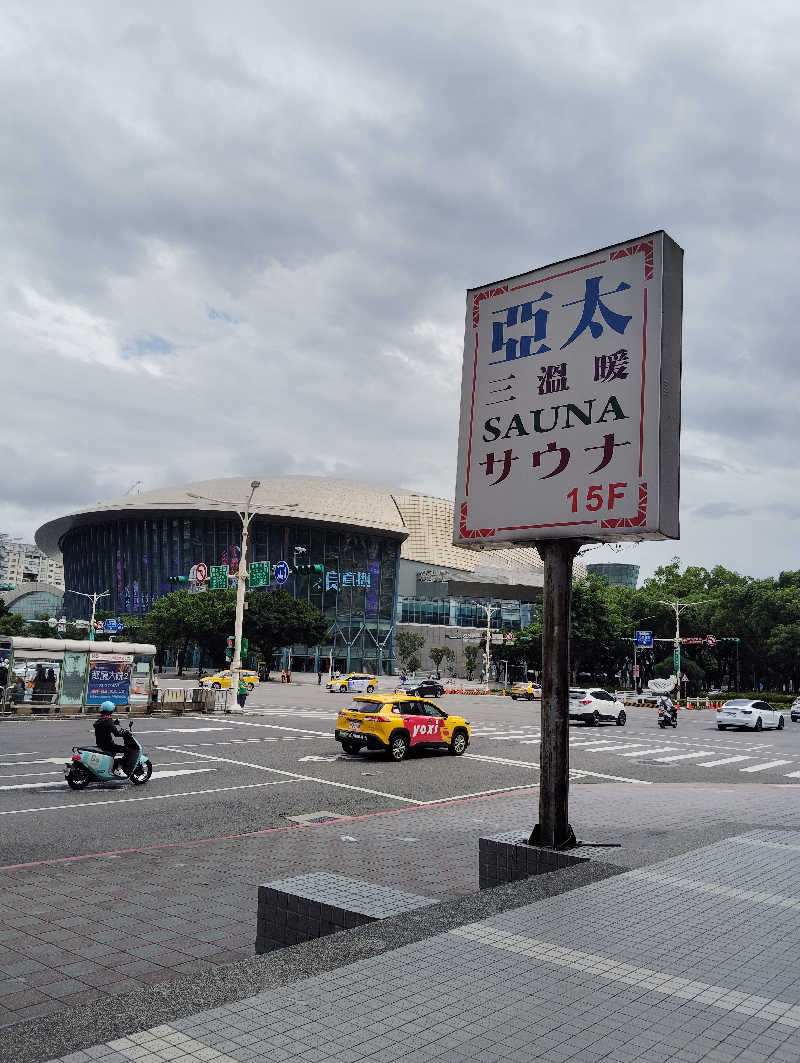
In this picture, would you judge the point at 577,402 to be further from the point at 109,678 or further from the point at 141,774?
the point at 109,678

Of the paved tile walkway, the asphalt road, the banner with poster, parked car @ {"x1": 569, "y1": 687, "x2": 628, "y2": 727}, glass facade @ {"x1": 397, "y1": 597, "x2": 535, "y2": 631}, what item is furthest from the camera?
glass facade @ {"x1": 397, "y1": 597, "x2": 535, "y2": 631}

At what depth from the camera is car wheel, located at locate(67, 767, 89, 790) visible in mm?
15781

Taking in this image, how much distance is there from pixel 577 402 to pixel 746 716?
34952 millimetres

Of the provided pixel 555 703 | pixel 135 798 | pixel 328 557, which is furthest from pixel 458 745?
pixel 328 557

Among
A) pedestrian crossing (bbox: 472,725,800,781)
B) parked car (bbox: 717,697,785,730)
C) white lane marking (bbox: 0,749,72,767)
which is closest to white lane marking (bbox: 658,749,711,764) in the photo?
pedestrian crossing (bbox: 472,725,800,781)

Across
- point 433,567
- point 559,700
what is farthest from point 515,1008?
point 433,567

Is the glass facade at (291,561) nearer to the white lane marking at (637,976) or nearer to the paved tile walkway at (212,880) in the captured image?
the paved tile walkway at (212,880)

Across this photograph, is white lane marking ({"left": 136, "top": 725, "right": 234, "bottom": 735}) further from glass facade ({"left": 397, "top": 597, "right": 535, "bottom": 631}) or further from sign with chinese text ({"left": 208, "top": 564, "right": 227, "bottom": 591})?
glass facade ({"left": 397, "top": 597, "right": 535, "bottom": 631})

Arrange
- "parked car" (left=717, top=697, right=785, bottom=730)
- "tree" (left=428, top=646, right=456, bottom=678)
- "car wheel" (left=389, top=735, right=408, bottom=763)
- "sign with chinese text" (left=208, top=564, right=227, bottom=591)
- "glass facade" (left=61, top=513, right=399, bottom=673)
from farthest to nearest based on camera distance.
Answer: "tree" (left=428, top=646, right=456, bottom=678) < "glass facade" (left=61, top=513, right=399, bottom=673) < "parked car" (left=717, top=697, right=785, bottom=730) < "sign with chinese text" (left=208, top=564, right=227, bottom=591) < "car wheel" (left=389, top=735, right=408, bottom=763)

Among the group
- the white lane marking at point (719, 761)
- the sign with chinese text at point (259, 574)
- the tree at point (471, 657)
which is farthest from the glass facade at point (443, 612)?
the white lane marking at point (719, 761)

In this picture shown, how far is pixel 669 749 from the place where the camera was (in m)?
28.6

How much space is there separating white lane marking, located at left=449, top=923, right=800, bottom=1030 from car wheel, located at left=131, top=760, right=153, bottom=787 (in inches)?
489

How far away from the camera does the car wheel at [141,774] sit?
54.3 ft

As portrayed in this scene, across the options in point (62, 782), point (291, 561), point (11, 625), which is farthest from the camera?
point (291, 561)
